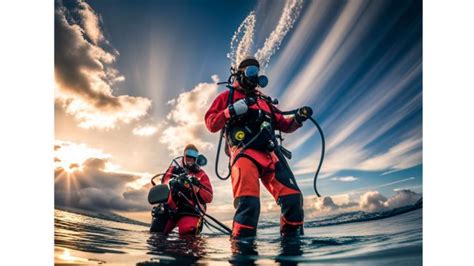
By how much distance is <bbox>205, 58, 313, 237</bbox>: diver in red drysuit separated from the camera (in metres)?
2.64

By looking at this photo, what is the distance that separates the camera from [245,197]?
2.60 m

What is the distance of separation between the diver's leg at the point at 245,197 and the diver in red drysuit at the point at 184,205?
3.03 ft

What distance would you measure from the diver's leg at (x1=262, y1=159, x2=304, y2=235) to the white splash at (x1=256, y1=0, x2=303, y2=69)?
72 centimetres

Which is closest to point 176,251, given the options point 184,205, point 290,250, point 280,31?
point 290,250

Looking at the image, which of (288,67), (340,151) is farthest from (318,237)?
(288,67)

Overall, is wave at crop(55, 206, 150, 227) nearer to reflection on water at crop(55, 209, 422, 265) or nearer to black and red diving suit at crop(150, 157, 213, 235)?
reflection on water at crop(55, 209, 422, 265)

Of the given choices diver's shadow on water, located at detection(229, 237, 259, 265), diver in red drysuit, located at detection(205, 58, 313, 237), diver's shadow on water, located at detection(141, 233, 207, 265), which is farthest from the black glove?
diver's shadow on water, located at detection(141, 233, 207, 265)

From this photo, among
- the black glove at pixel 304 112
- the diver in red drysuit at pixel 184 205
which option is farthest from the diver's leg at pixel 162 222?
the black glove at pixel 304 112

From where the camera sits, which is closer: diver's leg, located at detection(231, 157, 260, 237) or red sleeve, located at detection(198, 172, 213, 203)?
diver's leg, located at detection(231, 157, 260, 237)

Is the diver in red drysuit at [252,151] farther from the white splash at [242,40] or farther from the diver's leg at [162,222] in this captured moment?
the diver's leg at [162,222]

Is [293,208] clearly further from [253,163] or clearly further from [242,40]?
[242,40]
